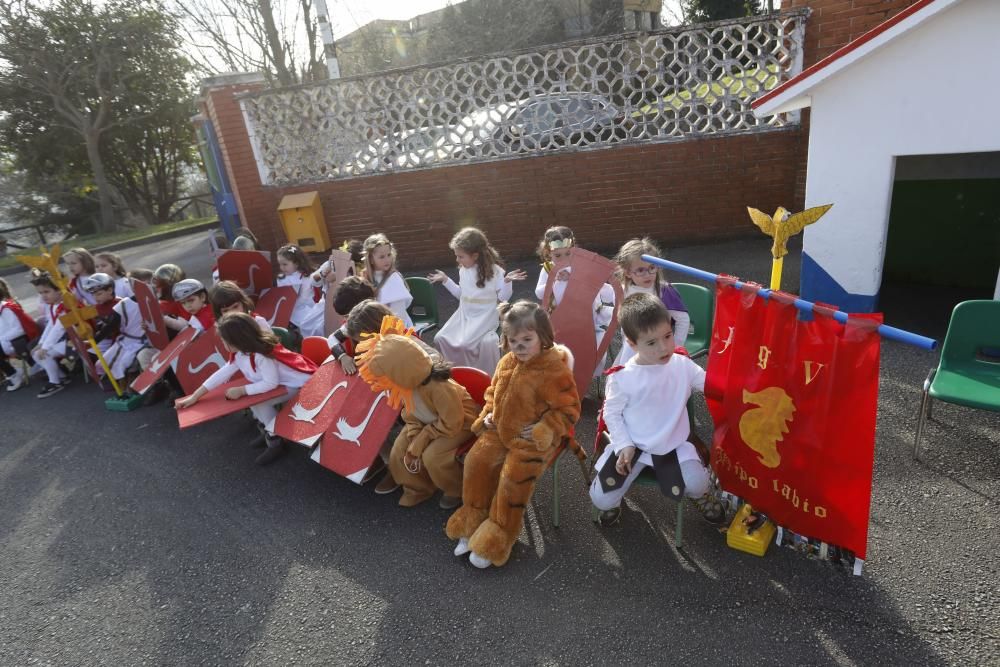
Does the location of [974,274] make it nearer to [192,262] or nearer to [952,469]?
[952,469]

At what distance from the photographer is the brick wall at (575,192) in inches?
313

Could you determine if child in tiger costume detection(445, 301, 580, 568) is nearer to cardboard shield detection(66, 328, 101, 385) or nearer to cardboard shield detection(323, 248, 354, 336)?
cardboard shield detection(323, 248, 354, 336)

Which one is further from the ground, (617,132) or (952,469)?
(617,132)

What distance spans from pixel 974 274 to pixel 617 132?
496 cm

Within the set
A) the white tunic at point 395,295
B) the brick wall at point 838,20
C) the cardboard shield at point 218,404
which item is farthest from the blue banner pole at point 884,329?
the brick wall at point 838,20

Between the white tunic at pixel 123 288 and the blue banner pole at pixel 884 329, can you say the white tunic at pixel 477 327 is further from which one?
the white tunic at pixel 123 288

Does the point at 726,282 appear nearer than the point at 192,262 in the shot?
Yes

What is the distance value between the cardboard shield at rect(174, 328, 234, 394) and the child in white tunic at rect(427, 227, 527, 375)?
6.14 feet

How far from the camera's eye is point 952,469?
3350 mm

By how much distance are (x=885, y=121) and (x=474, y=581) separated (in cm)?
504

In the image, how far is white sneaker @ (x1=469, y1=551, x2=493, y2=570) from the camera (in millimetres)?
3000

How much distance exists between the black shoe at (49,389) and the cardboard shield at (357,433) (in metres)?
4.68

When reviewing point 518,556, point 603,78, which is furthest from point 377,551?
point 603,78

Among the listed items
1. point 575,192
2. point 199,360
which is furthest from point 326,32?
point 199,360
